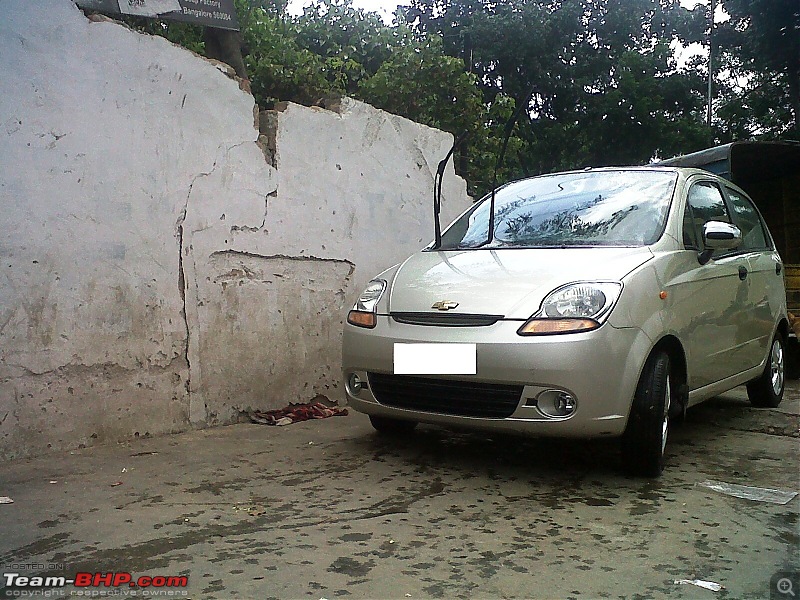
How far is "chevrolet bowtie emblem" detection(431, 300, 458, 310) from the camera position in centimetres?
375

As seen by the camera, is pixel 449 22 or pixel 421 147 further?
pixel 449 22

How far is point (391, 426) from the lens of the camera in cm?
464

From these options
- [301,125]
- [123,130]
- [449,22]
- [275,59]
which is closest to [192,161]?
[123,130]

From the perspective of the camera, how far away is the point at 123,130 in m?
4.57

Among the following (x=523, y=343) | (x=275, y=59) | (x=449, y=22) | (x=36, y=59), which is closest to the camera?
(x=523, y=343)

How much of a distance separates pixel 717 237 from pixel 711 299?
355 mm

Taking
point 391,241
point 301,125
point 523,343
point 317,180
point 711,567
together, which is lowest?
point 711,567

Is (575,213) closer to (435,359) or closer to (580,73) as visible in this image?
(435,359)

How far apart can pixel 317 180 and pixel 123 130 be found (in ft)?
5.28

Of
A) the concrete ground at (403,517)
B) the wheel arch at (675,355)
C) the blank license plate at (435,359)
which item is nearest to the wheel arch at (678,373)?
the wheel arch at (675,355)

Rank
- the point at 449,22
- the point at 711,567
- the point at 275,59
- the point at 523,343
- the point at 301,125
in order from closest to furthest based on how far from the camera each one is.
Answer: the point at 711,567
the point at 523,343
the point at 301,125
the point at 275,59
the point at 449,22

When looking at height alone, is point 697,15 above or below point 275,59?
above

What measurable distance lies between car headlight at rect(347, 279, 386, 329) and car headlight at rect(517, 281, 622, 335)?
0.86 m

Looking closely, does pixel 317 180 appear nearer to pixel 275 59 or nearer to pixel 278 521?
pixel 278 521
